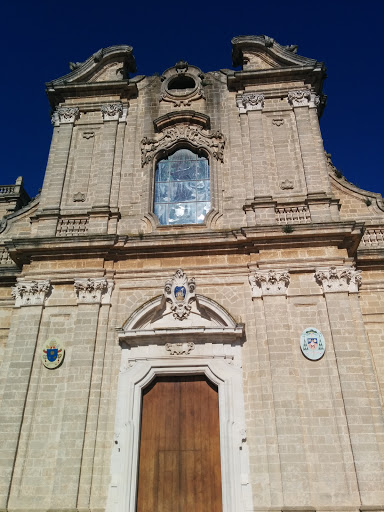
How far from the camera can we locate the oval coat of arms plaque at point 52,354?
9250 millimetres

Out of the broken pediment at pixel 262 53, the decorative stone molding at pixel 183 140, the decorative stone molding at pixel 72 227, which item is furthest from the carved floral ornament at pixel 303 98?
the decorative stone molding at pixel 72 227

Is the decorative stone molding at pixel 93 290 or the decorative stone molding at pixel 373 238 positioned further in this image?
the decorative stone molding at pixel 373 238

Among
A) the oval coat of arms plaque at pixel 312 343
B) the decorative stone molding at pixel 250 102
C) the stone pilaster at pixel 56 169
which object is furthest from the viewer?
the decorative stone molding at pixel 250 102

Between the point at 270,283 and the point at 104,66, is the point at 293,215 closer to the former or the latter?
the point at 270,283

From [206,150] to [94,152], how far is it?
2.92 meters

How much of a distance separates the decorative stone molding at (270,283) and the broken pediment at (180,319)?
827 millimetres

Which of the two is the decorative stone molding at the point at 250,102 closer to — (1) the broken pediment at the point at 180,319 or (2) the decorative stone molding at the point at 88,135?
(2) the decorative stone molding at the point at 88,135

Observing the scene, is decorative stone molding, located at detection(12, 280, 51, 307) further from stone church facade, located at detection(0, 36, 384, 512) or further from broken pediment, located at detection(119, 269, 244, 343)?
broken pediment, located at detection(119, 269, 244, 343)

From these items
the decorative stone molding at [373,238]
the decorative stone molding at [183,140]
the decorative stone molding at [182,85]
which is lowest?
the decorative stone molding at [373,238]

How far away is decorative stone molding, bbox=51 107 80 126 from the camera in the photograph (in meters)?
12.8

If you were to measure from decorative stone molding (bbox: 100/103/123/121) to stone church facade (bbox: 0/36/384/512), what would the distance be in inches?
2.5

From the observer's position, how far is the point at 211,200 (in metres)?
11.3

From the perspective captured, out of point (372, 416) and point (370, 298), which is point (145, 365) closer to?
point (372, 416)

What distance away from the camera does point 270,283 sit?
9578 millimetres
